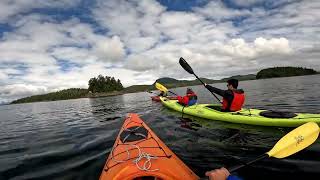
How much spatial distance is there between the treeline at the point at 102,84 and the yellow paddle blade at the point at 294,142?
4727 inches

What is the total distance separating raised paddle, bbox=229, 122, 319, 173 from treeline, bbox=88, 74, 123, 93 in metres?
120

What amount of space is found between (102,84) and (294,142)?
12294cm

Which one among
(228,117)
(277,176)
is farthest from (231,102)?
(277,176)

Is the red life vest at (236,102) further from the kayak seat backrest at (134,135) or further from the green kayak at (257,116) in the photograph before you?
the kayak seat backrest at (134,135)

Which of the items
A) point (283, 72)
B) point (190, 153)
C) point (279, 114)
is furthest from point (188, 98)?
point (283, 72)

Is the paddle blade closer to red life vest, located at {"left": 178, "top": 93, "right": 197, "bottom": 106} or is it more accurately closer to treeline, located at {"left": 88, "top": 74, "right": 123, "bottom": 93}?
red life vest, located at {"left": 178, "top": 93, "right": 197, "bottom": 106}

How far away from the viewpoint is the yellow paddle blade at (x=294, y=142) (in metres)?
4.99

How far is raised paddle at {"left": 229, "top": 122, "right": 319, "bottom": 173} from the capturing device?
16.4ft

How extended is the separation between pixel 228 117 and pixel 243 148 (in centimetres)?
376

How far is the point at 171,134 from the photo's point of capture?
10781 millimetres

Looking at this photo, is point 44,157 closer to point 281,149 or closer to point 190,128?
point 190,128

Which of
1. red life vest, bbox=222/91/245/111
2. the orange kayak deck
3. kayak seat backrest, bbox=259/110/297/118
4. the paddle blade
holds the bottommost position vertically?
the orange kayak deck

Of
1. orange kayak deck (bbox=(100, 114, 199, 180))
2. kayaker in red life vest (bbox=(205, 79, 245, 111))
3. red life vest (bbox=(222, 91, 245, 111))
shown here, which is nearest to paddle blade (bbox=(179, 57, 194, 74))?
kayaker in red life vest (bbox=(205, 79, 245, 111))

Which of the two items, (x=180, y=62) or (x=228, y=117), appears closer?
(x=228, y=117)
